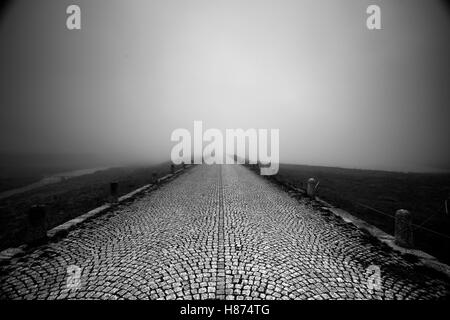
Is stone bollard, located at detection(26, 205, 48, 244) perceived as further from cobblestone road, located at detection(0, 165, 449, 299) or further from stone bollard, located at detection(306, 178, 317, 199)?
stone bollard, located at detection(306, 178, 317, 199)

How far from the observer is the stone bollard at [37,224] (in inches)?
188

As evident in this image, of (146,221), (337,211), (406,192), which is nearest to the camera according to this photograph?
(146,221)

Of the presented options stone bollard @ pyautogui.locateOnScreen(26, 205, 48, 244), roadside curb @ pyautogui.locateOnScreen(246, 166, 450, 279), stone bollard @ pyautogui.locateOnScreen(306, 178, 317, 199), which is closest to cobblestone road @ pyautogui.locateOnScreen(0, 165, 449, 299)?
roadside curb @ pyautogui.locateOnScreen(246, 166, 450, 279)

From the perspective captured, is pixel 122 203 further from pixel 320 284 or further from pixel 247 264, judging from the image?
pixel 320 284

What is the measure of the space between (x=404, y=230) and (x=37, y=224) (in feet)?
31.3

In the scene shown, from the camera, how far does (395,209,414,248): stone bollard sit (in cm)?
453

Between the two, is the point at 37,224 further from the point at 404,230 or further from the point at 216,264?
the point at 404,230

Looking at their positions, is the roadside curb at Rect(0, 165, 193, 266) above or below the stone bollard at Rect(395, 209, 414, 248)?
below

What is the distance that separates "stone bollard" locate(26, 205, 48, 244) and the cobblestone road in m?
0.49

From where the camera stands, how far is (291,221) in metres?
6.47
